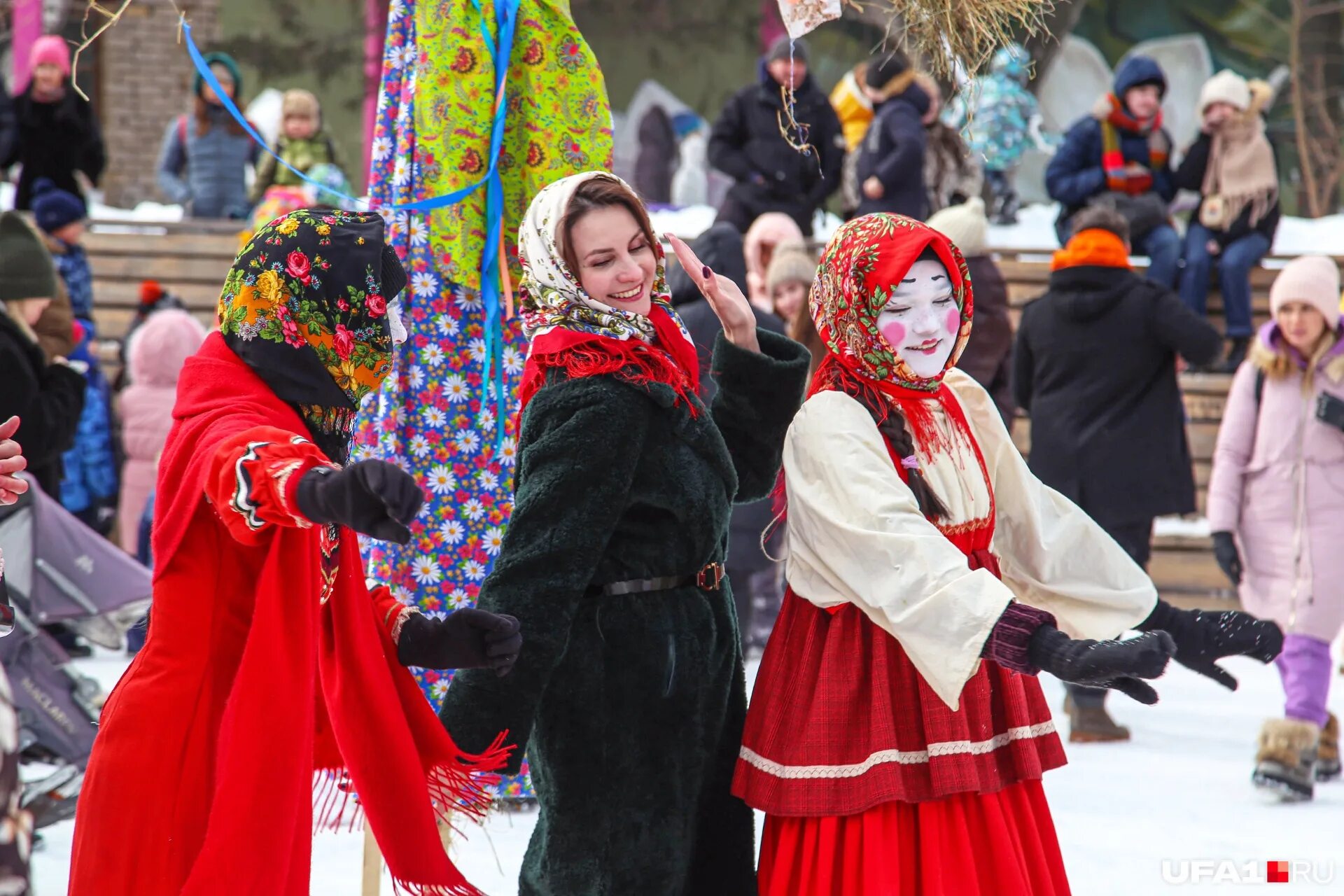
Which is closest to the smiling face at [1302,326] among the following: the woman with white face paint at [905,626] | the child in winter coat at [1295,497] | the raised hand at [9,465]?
the child in winter coat at [1295,497]

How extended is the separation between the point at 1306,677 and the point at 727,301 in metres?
2.90

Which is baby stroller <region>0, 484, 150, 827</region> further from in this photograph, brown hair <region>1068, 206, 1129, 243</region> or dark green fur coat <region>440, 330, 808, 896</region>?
brown hair <region>1068, 206, 1129, 243</region>

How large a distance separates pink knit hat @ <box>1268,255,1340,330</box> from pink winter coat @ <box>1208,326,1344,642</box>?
4.9 inches

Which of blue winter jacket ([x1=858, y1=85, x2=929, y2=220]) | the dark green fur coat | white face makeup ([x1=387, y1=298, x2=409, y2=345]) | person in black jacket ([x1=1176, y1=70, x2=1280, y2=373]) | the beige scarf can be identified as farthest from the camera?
the beige scarf

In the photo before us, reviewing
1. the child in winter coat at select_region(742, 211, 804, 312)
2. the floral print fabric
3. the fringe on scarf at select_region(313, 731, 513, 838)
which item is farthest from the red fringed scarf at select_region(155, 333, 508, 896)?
the child in winter coat at select_region(742, 211, 804, 312)

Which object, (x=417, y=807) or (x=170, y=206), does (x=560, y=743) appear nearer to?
(x=417, y=807)

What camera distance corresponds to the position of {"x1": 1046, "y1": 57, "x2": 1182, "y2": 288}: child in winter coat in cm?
823

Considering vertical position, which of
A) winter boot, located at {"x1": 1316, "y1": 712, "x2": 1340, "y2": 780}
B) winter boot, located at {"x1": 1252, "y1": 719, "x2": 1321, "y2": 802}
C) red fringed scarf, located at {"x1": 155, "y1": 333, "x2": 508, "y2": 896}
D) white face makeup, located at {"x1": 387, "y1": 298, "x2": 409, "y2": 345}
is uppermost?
white face makeup, located at {"x1": 387, "y1": 298, "x2": 409, "y2": 345}

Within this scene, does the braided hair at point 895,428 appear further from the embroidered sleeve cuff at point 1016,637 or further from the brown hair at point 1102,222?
the brown hair at point 1102,222

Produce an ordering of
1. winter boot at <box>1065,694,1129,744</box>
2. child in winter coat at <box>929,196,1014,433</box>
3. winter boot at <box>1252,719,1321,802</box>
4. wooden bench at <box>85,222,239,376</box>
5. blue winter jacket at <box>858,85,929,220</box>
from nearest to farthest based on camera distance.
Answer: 1. winter boot at <box>1252,719,1321,802</box>
2. winter boot at <box>1065,694,1129,744</box>
3. child in winter coat at <box>929,196,1014,433</box>
4. blue winter jacket at <box>858,85,929,220</box>
5. wooden bench at <box>85,222,239,376</box>

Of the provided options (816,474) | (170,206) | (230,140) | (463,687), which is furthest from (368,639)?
(170,206)

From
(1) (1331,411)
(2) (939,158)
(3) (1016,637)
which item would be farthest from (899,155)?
(3) (1016,637)

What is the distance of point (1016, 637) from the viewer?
7.72 ft

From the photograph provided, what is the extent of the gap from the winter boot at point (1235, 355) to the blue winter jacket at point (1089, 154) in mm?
1076
